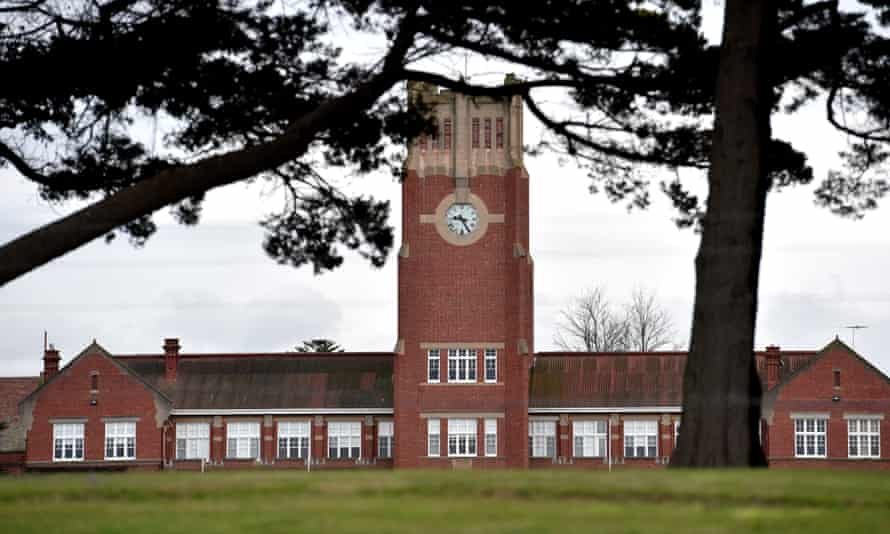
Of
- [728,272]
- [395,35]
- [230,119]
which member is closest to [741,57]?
[728,272]

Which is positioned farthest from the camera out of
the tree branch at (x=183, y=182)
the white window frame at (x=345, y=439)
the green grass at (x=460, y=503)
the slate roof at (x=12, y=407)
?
the slate roof at (x=12, y=407)

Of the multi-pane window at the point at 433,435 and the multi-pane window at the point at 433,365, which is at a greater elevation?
the multi-pane window at the point at 433,365

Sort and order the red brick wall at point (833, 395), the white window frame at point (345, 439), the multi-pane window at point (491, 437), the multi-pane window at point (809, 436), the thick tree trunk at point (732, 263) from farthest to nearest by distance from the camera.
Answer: the white window frame at point (345, 439)
the multi-pane window at point (491, 437)
the multi-pane window at point (809, 436)
the red brick wall at point (833, 395)
the thick tree trunk at point (732, 263)

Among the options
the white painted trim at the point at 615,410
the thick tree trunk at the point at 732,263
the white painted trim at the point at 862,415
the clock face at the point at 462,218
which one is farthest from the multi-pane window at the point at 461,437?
the thick tree trunk at the point at 732,263

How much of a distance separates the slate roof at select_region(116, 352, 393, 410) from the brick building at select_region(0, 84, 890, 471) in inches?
8.1

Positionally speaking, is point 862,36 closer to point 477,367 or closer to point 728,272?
point 728,272

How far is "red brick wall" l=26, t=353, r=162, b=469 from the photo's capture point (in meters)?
56.2

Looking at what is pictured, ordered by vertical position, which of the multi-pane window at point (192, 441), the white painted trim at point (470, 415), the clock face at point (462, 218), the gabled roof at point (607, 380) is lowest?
the multi-pane window at point (192, 441)

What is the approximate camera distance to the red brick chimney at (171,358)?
191ft

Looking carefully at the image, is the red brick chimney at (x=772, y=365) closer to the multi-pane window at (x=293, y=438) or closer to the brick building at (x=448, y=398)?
the brick building at (x=448, y=398)

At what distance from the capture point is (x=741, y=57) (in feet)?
53.9

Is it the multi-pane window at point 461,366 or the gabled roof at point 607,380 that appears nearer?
the multi-pane window at point 461,366

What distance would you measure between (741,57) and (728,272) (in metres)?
2.31

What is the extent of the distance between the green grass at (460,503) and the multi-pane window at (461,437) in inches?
1650
